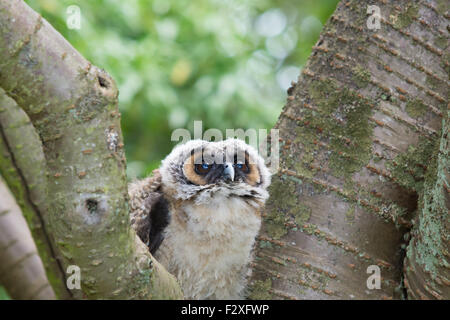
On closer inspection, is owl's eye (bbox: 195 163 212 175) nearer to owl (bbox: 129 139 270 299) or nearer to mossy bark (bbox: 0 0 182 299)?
owl (bbox: 129 139 270 299)

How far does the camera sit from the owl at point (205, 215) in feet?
9.05

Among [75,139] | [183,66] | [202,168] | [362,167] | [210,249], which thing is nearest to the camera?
[75,139]

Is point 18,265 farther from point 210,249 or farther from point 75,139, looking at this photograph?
point 75,139

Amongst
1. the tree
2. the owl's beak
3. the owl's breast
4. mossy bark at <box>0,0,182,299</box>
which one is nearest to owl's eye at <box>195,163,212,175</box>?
the owl's beak

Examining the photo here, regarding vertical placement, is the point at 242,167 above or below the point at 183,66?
below

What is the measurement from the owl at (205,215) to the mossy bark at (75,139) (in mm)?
1226

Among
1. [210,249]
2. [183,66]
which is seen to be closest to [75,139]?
[210,249]

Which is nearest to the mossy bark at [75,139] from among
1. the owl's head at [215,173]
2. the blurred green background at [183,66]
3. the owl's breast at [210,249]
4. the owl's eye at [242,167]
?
the owl's breast at [210,249]

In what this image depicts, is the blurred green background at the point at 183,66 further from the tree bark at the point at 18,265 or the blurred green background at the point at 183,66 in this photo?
the tree bark at the point at 18,265

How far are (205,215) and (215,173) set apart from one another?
→ 28 cm

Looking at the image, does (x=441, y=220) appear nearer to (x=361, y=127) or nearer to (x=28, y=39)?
(x=361, y=127)

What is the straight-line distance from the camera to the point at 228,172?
9.65 ft

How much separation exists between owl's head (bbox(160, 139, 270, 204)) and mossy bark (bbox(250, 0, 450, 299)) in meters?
1.06
